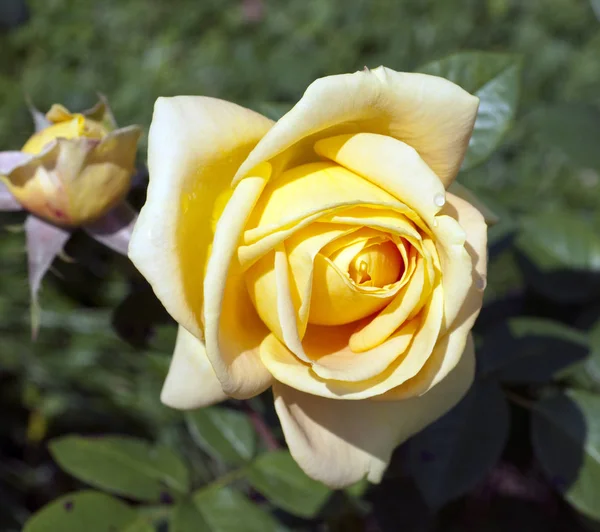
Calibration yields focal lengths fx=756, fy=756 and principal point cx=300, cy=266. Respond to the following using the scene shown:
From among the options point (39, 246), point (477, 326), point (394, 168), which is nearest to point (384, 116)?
point (394, 168)

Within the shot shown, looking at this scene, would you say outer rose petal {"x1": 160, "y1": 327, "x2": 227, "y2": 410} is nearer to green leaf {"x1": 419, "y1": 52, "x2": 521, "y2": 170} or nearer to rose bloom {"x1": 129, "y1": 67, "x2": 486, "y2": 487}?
rose bloom {"x1": 129, "y1": 67, "x2": 486, "y2": 487}

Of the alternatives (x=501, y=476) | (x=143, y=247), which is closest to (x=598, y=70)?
(x=501, y=476)

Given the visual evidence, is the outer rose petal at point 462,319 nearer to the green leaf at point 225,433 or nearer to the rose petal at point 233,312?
the rose petal at point 233,312

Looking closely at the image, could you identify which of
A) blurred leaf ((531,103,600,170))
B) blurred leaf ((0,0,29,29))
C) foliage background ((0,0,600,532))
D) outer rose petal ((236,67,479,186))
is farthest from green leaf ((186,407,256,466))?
blurred leaf ((0,0,29,29))

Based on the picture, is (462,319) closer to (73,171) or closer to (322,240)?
(322,240)

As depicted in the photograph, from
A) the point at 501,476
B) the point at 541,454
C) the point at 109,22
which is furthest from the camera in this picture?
the point at 109,22

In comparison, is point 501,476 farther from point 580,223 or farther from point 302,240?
point 302,240
